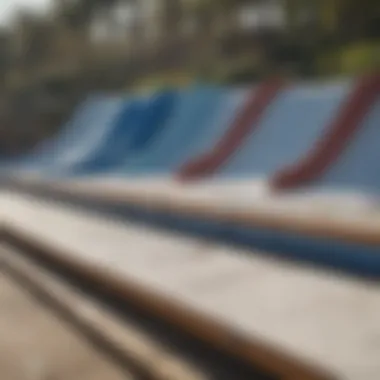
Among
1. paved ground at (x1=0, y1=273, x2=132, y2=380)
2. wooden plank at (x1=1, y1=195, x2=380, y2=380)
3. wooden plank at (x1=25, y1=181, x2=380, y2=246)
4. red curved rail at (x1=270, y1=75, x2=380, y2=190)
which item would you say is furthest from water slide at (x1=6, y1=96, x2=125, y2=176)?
paved ground at (x1=0, y1=273, x2=132, y2=380)

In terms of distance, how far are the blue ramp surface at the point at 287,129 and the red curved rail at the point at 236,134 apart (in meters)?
0.02

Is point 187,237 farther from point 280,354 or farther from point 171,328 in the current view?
point 280,354

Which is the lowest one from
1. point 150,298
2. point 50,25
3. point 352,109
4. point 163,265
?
point 150,298

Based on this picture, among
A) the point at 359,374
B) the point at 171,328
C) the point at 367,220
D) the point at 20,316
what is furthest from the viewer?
the point at 367,220

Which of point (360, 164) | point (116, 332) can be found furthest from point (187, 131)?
point (116, 332)

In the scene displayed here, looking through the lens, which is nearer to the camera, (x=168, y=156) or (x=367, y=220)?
(x=367, y=220)

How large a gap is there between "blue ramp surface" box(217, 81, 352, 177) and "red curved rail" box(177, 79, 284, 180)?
0.02 metres

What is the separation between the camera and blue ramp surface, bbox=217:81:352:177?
206cm

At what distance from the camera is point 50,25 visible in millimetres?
4023

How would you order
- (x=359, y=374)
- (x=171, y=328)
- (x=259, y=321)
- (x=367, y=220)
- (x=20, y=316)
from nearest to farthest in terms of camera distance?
(x=359, y=374) < (x=259, y=321) < (x=171, y=328) < (x=20, y=316) < (x=367, y=220)

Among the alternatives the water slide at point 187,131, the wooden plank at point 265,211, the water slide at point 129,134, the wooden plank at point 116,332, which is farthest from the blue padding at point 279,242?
the water slide at point 129,134

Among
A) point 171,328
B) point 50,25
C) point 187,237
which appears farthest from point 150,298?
point 50,25

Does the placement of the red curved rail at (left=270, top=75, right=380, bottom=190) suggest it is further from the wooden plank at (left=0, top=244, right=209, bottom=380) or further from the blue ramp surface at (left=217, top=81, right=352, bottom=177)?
the wooden plank at (left=0, top=244, right=209, bottom=380)

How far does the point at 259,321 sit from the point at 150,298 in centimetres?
24
